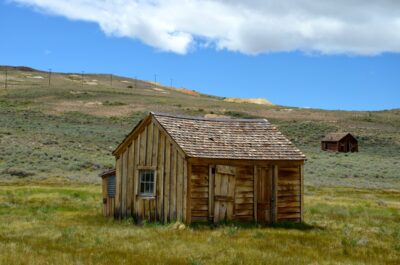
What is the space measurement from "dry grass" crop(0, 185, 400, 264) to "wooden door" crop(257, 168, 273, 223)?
848mm

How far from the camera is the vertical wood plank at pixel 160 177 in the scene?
1994 centimetres

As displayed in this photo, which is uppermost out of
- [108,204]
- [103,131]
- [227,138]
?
[103,131]

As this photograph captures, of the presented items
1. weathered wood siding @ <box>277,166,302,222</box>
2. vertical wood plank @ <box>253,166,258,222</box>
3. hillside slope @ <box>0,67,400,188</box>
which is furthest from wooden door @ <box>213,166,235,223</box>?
hillside slope @ <box>0,67,400,188</box>

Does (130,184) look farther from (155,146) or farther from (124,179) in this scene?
(155,146)

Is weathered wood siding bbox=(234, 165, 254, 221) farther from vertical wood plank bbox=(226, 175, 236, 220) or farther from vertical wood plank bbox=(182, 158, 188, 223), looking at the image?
vertical wood plank bbox=(182, 158, 188, 223)

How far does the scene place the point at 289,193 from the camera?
840 inches

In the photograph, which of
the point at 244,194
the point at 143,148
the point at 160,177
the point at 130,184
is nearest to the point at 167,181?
the point at 160,177

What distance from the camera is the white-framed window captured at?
66.9ft

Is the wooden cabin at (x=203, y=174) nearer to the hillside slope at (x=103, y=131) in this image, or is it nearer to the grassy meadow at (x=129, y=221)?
the grassy meadow at (x=129, y=221)

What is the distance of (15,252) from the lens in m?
12.5

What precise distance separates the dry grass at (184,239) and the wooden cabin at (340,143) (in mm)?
47836

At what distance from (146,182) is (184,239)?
539cm

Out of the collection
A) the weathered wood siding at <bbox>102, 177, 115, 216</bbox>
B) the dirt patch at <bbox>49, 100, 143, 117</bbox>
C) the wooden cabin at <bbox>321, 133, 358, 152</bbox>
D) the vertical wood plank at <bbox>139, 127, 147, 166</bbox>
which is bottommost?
the weathered wood siding at <bbox>102, 177, 115, 216</bbox>

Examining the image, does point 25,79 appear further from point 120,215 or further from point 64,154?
point 120,215
